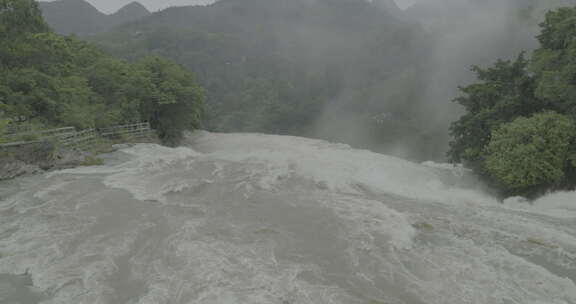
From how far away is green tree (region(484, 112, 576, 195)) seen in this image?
431 inches

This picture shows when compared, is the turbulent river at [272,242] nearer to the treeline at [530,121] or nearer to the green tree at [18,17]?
the treeline at [530,121]

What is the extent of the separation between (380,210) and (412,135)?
5847cm

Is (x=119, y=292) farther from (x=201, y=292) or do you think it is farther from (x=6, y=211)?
(x=6, y=211)

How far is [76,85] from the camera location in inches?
793

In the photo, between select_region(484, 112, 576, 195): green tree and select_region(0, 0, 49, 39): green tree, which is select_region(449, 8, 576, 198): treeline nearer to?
select_region(484, 112, 576, 195): green tree

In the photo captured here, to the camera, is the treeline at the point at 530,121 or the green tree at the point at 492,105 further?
the green tree at the point at 492,105

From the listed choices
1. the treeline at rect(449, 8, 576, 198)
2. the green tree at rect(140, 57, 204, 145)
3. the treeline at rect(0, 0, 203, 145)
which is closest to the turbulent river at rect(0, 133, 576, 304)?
the treeline at rect(449, 8, 576, 198)

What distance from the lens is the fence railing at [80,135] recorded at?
40.8 feet

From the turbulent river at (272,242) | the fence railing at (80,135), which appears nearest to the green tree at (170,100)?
the fence railing at (80,135)

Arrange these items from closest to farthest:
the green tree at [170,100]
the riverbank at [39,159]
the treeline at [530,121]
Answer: the treeline at [530,121], the riverbank at [39,159], the green tree at [170,100]

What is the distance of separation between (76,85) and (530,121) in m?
22.9

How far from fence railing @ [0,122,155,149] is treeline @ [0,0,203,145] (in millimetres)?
523

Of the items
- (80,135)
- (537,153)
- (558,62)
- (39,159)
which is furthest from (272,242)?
(80,135)

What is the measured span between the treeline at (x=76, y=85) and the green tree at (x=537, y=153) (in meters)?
18.6
